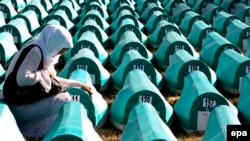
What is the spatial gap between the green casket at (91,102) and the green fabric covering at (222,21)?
5.66 m

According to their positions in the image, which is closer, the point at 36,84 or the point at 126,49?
the point at 36,84

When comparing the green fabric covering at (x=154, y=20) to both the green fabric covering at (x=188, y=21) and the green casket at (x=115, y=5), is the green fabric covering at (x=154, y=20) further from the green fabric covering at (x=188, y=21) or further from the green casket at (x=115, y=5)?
the green casket at (x=115, y=5)

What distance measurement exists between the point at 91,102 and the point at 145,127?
63.5 inches

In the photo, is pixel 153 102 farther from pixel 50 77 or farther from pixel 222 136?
pixel 222 136

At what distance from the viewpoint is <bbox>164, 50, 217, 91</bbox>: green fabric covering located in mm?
8117

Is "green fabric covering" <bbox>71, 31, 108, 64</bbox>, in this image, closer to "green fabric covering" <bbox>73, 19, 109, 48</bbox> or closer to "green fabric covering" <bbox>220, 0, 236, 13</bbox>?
"green fabric covering" <bbox>73, 19, 109, 48</bbox>

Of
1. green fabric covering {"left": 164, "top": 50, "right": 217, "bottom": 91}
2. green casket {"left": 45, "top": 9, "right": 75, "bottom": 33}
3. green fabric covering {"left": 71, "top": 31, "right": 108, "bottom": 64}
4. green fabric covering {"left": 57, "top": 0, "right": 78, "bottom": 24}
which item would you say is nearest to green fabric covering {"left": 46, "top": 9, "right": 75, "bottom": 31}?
green casket {"left": 45, "top": 9, "right": 75, "bottom": 33}

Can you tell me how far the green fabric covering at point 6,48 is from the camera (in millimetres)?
9438

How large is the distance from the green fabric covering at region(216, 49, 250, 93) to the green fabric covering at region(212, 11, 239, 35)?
3.69 m

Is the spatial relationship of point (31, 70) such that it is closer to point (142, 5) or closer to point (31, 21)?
point (31, 21)

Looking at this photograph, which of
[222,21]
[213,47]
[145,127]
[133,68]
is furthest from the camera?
[222,21]

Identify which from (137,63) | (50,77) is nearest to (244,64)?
(137,63)

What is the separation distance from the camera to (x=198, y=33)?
1119 centimetres

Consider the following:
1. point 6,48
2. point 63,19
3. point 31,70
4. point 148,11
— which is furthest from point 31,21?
point 31,70
